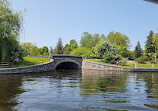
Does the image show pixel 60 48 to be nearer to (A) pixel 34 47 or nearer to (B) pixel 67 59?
(A) pixel 34 47

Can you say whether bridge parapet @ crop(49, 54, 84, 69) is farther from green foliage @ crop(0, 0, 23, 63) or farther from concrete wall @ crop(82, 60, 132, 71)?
green foliage @ crop(0, 0, 23, 63)

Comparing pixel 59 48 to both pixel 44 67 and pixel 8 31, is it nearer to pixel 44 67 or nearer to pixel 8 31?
pixel 44 67

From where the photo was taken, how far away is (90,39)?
8094 cm

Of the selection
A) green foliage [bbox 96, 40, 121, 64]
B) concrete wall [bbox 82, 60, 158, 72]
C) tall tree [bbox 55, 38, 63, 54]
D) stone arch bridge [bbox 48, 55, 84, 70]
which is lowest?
concrete wall [bbox 82, 60, 158, 72]

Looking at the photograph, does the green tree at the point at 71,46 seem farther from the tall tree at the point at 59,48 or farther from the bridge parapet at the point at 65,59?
the bridge parapet at the point at 65,59

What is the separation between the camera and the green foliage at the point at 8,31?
90.2 ft

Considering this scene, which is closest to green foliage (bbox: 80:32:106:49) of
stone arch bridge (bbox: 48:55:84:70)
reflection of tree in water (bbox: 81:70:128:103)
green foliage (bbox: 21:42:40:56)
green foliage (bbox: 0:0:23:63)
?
green foliage (bbox: 21:42:40:56)

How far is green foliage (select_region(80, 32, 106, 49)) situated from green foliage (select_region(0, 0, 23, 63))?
52639 mm

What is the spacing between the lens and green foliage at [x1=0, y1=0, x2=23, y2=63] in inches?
Result: 1082

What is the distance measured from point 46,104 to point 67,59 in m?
33.3

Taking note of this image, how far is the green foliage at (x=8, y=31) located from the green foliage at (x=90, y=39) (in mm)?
52639

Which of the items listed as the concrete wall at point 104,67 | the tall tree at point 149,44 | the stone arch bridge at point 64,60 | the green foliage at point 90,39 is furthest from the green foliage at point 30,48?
the tall tree at point 149,44

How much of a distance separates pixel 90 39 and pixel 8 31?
56629 mm

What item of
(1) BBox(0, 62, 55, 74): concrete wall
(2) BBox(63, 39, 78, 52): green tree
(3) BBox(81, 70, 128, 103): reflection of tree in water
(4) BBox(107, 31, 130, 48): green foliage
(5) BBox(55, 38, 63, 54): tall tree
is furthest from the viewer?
(2) BBox(63, 39, 78, 52): green tree
